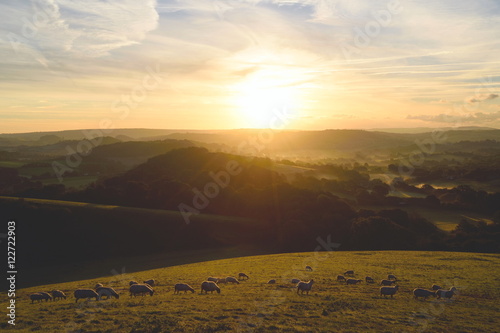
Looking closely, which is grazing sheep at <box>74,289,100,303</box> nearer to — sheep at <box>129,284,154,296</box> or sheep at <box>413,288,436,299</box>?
sheep at <box>129,284,154,296</box>

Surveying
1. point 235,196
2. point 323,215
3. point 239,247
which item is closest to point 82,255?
point 239,247

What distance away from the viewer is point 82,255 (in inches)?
2007

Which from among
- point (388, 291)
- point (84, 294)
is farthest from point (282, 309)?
point (84, 294)

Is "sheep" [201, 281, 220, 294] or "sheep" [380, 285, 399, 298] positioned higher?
"sheep" [380, 285, 399, 298]

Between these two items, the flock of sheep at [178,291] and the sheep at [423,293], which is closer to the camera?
the flock of sheep at [178,291]

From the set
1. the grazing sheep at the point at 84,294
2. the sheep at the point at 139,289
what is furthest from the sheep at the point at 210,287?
the grazing sheep at the point at 84,294

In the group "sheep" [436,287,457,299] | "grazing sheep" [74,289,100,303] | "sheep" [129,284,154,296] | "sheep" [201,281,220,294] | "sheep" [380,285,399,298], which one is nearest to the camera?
"grazing sheep" [74,289,100,303]

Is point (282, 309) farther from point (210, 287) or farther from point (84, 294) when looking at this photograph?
point (84, 294)

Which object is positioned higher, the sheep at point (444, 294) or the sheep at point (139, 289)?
the sheep at point (444, 294)

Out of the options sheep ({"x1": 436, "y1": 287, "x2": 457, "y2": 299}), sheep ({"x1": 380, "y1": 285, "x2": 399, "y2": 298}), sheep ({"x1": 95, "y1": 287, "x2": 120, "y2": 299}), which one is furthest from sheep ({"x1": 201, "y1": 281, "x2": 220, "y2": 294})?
sheep ({"x1": 436, "y1": 287, "x2": 457, "y2": 299})

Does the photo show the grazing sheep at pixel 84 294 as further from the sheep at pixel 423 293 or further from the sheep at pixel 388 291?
the sheep at pixel 423 293

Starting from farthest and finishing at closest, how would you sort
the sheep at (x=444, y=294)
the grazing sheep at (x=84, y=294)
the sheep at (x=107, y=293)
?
the sheep at (x=444, y=294) < the sheep at (x=107, y=293) < the grazing sheep at (x=84, y=294)

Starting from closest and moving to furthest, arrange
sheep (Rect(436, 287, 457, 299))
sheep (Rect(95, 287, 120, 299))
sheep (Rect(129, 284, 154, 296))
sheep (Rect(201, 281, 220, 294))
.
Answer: sheep (Rect(95, 287, 120, 299)) < sheep (Rect(436, 287, 457, 299)) < sheep (Rect(129, 284, 154, 296)) < sheep (Rect(201, 281, 220, 294))

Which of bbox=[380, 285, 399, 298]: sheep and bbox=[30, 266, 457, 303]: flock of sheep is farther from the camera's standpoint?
bbox=[380, 285, 399, 298]: sheep
